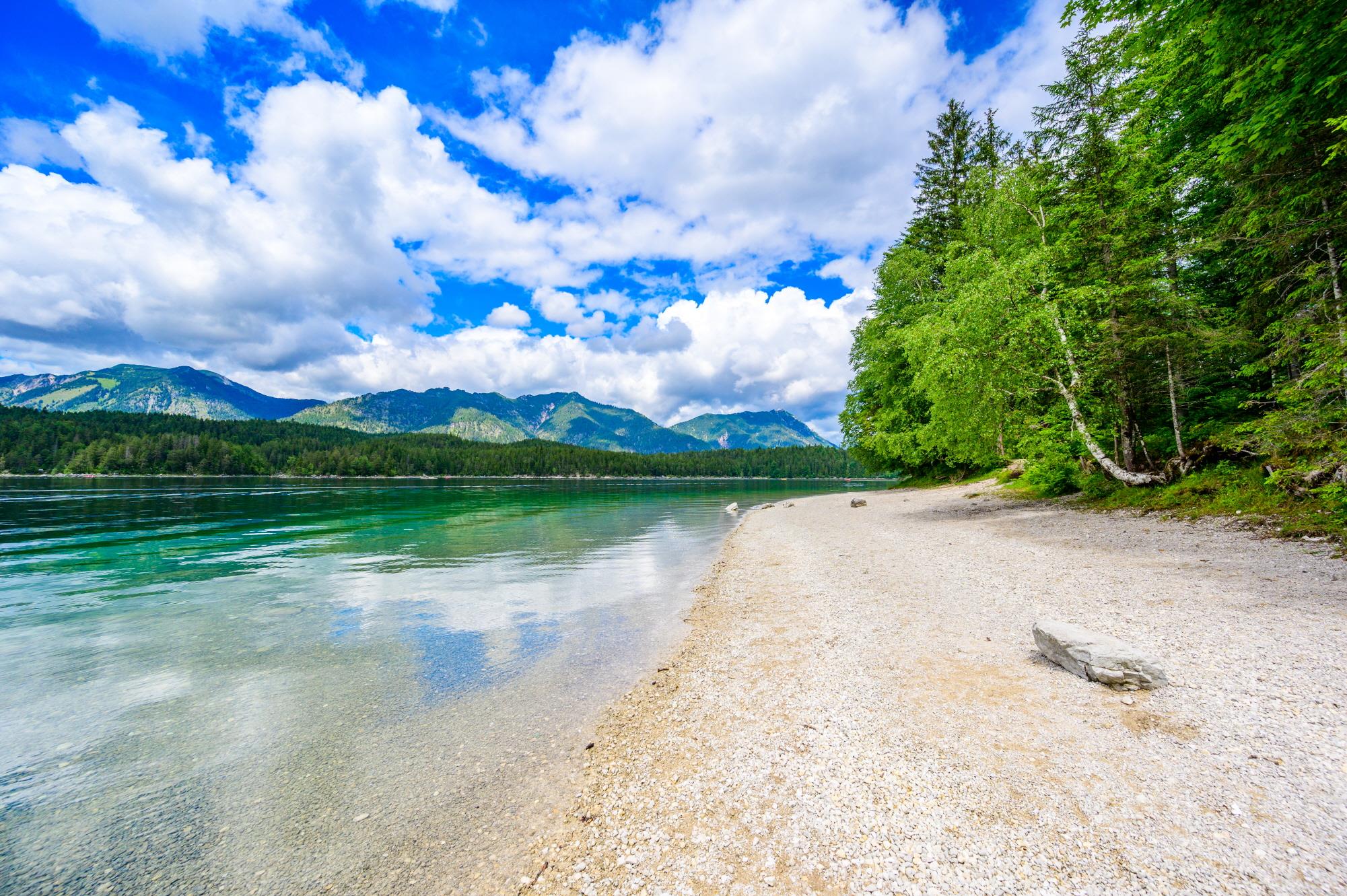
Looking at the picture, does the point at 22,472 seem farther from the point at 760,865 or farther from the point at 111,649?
the point at 760,865

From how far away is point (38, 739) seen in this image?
7770 millimetres

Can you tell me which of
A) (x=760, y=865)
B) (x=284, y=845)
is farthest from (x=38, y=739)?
(x=760, y=865)

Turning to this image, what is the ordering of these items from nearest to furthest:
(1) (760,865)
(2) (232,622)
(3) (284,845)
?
1. (1) (760,865)
2. (3) (284,845)
3. (2) (232,622)

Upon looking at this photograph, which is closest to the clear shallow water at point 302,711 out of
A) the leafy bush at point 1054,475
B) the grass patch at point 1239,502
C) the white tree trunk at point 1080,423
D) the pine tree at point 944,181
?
the grass patch at point 1239,502

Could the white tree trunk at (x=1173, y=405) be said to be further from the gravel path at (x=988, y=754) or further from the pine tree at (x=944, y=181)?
the pine tree at (x=944, y=181)

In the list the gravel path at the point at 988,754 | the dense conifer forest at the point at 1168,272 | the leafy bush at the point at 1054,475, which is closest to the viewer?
the gravel path at the point at 988,754

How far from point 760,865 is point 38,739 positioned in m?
10.9

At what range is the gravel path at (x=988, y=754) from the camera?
157 inches

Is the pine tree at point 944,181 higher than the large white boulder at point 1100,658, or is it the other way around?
the pine tree at point 944,181

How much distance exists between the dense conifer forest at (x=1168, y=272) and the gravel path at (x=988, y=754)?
7.10 meters

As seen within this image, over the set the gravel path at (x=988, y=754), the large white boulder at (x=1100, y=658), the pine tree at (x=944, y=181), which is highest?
the pine tree at (x=944, y=181)

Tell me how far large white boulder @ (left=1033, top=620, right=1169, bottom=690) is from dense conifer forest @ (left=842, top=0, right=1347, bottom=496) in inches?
360

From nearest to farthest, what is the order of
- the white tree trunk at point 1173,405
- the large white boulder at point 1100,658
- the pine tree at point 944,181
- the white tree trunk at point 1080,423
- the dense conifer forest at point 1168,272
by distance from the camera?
1. the large white boulder at point 1100,658
2. the dense conifer forest at point 1168,272
3. the white tree trunk at point 1173,405
4. the white tree trunk at point 1080,423
5. the pine tree at point 944,181

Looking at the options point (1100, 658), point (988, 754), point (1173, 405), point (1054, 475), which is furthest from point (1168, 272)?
point (988, 754)
